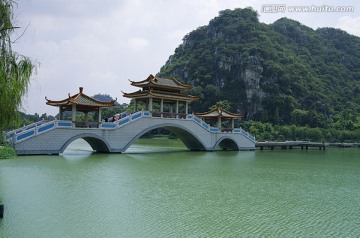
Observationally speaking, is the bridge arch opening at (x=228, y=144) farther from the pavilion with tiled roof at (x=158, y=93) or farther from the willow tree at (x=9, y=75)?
the willow tree at (x=9, y=75)

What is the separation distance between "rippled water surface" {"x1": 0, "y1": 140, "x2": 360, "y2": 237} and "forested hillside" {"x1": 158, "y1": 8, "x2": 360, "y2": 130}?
1910 inches

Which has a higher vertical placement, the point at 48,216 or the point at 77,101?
the point at 77,101

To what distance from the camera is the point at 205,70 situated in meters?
78.7

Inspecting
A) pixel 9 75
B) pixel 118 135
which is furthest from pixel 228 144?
pixel 9 75

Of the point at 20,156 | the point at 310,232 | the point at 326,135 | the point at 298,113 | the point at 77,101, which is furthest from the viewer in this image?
the point at 298,113

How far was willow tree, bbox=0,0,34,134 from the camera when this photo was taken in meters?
6.30

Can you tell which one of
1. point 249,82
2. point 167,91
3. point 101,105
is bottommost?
point 101,105

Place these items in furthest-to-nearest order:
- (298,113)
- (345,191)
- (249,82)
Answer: (249,82) < (298,113) < (345,191)

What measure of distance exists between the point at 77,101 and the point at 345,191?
48.1 ft

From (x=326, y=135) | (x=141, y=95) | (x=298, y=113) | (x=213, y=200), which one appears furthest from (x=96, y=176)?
(x=298, y=113)

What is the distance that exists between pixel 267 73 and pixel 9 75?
233 ft

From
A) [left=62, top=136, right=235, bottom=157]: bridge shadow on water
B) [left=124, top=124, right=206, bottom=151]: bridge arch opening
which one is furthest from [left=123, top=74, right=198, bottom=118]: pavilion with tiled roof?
[left=62, top=136, right=235, bottom=157]: bridge shadow on water

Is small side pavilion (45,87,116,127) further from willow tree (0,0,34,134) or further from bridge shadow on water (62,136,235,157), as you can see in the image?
willow tree (0,0,34,134)

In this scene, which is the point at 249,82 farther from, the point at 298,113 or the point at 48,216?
the point at 48,216
